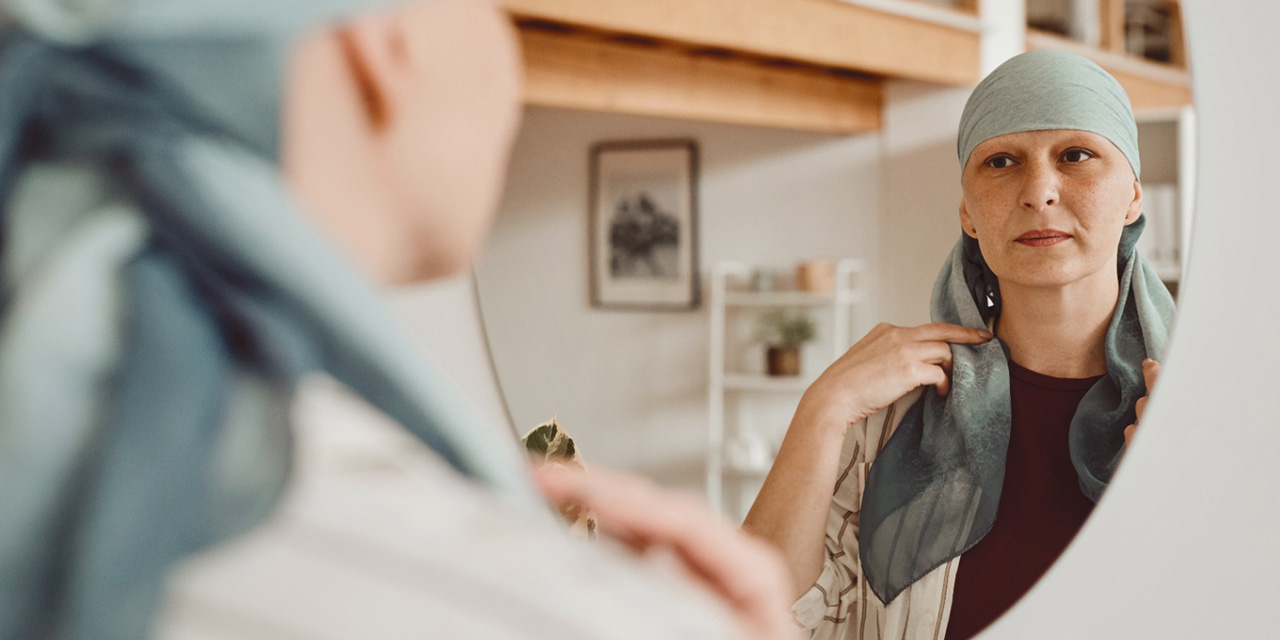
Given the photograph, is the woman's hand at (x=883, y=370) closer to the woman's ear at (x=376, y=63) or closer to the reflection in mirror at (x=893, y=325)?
the reflection in mirror at (x=893, y=325)

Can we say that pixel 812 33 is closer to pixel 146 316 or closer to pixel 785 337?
pixel 785 337

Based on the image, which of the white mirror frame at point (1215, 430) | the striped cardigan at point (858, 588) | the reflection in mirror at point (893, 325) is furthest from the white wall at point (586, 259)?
the white mirror frame at point (1215, 430)

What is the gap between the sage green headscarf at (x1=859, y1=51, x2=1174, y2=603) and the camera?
50 centimetres

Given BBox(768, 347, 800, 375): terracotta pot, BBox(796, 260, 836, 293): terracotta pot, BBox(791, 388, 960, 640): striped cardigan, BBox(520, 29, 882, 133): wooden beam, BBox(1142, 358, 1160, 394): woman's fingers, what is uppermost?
BBox(520, 29, 882, 133): wooden beam

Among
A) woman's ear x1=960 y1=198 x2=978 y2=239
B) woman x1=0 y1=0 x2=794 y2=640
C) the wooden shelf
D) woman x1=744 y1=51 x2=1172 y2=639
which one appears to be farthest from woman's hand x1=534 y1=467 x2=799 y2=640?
the wooden shelf

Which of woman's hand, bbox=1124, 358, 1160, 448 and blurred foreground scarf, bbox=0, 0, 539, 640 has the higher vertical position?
blurred foreground scarf, bbox=0, 0, 539, 640

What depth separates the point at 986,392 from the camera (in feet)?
1.70

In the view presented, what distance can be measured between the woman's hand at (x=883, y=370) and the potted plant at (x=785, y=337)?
0.02 m

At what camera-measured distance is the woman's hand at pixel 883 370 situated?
0.49 metres

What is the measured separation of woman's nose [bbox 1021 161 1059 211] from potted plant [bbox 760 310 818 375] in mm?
145

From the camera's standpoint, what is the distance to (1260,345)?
643 mm

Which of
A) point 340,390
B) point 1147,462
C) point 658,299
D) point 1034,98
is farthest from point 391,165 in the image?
point 1147,462

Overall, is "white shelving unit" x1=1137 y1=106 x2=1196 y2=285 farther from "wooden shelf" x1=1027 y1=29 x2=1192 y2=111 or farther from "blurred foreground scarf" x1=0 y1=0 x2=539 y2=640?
"blurred foreground scarf" x1=0 y1=0 x2=539 y2=640

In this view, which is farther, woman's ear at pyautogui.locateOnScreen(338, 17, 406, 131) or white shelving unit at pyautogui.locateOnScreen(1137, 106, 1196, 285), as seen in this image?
white shelving unit at pyautogui.locateOnScreen(1137, 106, 1196, 285)
